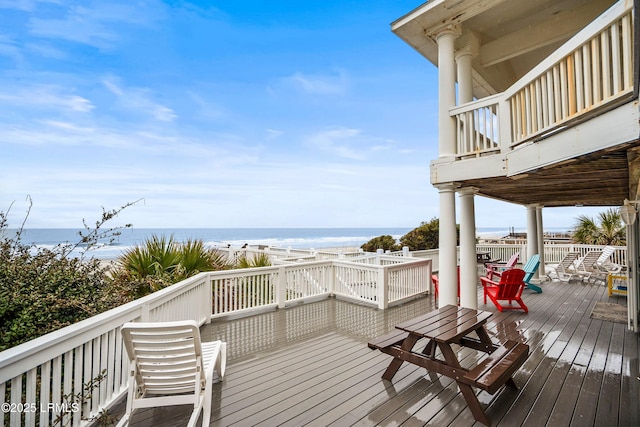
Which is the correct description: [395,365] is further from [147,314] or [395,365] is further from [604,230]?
[604,230]

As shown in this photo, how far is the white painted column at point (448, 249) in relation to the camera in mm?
4746

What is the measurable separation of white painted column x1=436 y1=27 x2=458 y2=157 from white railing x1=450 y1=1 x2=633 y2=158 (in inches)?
11.1

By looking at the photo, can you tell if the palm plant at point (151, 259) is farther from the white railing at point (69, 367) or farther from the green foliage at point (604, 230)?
the green foliage at point (604, 230)

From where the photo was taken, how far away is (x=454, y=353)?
3.03 meters

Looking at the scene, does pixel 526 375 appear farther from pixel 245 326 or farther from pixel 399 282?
pixel 245 326

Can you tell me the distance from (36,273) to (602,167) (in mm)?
5558

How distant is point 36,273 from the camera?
2633 millimetres

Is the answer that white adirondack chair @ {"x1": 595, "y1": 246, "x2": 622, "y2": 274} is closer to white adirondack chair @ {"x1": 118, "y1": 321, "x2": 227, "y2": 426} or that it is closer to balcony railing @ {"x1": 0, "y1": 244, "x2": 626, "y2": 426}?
balcony railing @ {"x1": 0, "y1": 244, "x2": 626, "y2": 426}

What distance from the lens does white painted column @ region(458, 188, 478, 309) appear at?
495cm

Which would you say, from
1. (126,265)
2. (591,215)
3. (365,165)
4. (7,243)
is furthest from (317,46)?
(365,165)

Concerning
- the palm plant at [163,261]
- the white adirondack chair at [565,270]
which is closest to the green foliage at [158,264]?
the palm plant at [163,261]

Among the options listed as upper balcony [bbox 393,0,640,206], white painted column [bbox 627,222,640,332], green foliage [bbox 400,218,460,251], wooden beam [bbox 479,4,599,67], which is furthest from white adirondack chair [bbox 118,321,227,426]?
green foliage [bbox 400,218,460,251]

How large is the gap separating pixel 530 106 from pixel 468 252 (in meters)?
2.64

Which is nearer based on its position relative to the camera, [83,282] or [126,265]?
[83,282]
